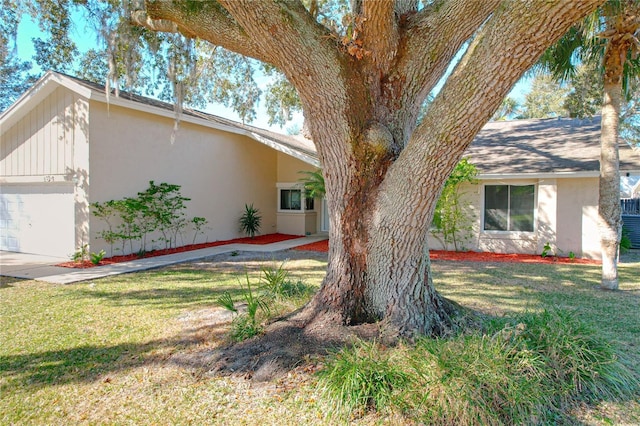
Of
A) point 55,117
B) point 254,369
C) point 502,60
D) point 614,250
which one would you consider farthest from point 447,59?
point 55,117

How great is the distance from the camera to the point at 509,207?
37.2 ft

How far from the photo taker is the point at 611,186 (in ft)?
22.6

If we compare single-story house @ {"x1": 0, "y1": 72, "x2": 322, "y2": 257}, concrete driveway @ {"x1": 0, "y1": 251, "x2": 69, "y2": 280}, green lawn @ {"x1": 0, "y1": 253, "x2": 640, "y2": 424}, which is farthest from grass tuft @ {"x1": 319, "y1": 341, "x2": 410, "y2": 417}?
concrete driveway @ {"x1": 0, "y1": 251, "x2": 69, "y2": 280}

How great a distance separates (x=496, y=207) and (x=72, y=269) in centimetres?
1145

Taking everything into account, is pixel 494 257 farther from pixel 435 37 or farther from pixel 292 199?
pixel 292 199

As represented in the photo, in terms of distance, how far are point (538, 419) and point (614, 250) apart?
18.4 feet

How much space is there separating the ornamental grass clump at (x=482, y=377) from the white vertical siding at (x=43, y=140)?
9839 mm

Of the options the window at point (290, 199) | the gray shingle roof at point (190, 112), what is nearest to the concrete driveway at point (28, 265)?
the gray shingle roof at point (190, 112)

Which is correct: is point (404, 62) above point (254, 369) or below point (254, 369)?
above

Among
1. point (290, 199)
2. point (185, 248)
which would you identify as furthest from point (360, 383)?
point (290, 199)

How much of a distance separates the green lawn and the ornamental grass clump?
19cm

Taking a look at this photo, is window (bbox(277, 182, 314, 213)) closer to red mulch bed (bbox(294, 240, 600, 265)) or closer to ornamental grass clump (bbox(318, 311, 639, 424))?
red mulch bed (bbox(294, 240, 600, 265))

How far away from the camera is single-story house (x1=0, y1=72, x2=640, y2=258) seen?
9.73 metres

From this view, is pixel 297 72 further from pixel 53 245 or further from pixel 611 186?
pixel 53 245
